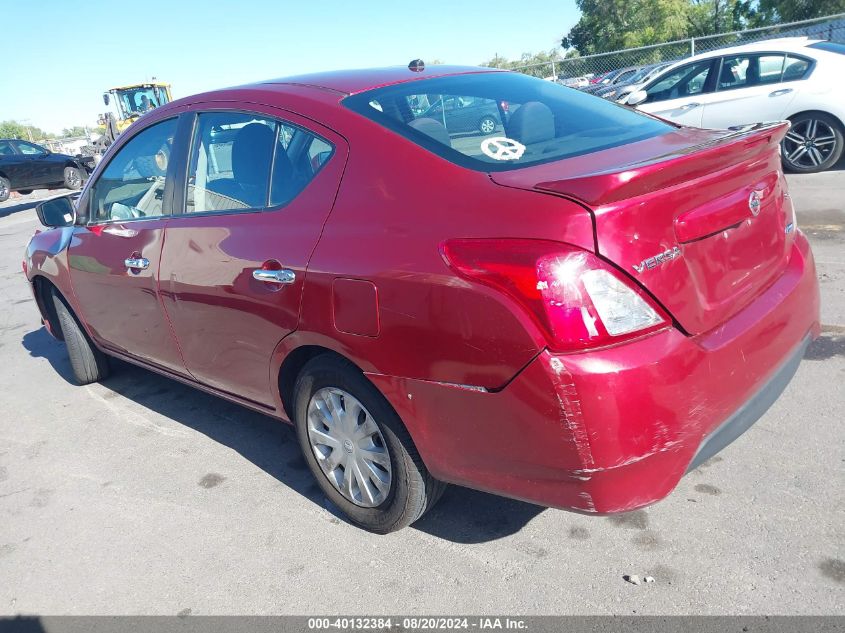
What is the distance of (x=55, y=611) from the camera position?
263cm

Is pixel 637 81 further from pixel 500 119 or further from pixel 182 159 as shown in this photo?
pixel 182 159

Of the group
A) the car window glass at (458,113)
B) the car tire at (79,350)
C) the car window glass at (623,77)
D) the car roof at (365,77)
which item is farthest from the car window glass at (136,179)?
the car window glass at (623,77)

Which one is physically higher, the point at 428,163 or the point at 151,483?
the point at 428,163

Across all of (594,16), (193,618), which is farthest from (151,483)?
(594,16)

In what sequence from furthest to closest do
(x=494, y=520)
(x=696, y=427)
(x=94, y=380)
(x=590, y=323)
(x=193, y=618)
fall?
(x=94, y=380) < (x=494, y=520) < (x=193, y=618) < (x=696, y=427) < (x=590, y=323)

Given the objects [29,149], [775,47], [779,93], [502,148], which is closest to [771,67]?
[775,47]

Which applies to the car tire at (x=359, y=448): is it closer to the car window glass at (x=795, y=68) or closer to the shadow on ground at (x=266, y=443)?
the shadow on ground at (x=266, y=443)

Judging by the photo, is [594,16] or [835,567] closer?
[835,567]

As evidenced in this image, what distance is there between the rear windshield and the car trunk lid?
177mm

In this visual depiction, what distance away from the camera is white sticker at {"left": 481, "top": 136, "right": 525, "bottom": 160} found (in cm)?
248

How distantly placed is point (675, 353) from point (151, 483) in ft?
8.53

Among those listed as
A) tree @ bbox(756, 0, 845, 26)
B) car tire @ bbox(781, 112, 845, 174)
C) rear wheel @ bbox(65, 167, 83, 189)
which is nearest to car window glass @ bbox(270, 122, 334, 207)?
car tire @ bbox(781, 112, 845, 174)

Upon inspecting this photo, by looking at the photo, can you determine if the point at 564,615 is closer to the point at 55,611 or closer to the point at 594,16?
the point at 55,611

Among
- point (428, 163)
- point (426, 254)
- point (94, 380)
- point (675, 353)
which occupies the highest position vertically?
point (428, 163)
